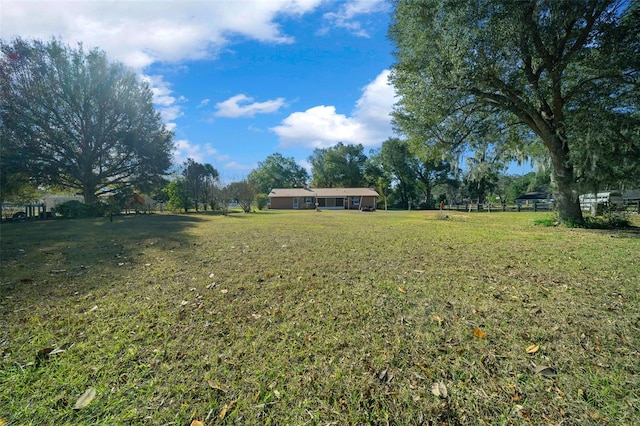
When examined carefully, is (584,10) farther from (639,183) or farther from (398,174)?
(398,174)

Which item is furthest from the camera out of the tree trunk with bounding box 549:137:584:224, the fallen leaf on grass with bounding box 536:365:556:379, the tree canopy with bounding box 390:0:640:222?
the tree trunk with bounding box 549:137:584:224

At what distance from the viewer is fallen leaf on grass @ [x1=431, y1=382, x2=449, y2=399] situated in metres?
1.74

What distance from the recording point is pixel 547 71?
29.2 feet

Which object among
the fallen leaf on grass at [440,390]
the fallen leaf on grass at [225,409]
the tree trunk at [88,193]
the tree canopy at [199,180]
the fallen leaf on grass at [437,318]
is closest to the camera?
the fallen leaf on grass at [225,409]

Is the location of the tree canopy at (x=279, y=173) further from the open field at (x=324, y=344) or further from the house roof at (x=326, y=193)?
the open field at (x=324, y=344)

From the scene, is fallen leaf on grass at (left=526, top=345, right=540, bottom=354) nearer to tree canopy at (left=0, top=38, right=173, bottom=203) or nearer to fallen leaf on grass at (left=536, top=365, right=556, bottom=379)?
fallen leaf on grass at (left=536, top=365, right=556, bottom=379)

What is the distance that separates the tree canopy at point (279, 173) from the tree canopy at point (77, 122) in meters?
31.6

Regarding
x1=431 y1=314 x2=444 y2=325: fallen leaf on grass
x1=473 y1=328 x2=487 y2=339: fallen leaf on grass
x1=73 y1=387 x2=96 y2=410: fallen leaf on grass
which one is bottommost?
x1=73 y1=387 x2=96 y2=410: fallen leaf on grass

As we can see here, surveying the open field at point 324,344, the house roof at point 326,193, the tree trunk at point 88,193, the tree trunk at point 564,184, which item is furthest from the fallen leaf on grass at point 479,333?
the house roof at point 326,193

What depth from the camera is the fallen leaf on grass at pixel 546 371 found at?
6.20 feet

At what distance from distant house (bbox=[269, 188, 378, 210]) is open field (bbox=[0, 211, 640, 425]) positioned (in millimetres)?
38562

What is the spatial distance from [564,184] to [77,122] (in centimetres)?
2793

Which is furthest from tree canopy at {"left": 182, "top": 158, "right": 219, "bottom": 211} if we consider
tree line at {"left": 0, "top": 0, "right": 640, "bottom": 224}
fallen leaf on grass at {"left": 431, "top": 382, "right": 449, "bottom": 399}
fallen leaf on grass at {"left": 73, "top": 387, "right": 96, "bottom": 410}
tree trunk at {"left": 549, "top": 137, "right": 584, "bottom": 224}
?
fallen leaf on grass at {"left": 431, "top": 382, "right": 449, "bottom": 399}

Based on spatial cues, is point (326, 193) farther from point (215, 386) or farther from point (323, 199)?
point (215, 386)
